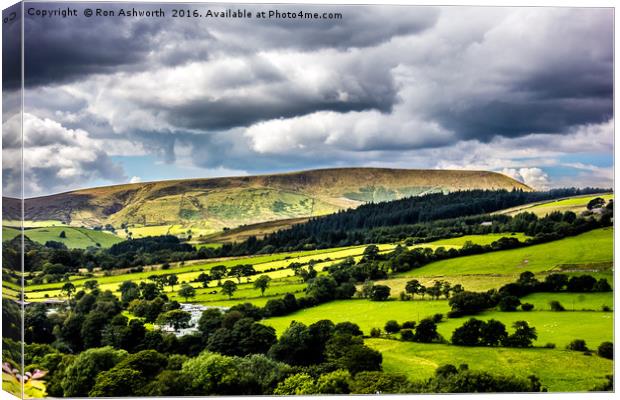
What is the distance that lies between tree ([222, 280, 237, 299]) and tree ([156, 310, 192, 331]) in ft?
3.82

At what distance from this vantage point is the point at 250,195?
2066 cm

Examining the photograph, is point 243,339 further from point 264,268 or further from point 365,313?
point 365,313

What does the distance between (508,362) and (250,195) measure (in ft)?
27.0

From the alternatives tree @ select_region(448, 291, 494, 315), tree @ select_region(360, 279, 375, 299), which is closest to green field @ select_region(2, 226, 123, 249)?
tree @ select_region(360, 279, 375, 299)

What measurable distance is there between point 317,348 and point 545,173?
834 cm

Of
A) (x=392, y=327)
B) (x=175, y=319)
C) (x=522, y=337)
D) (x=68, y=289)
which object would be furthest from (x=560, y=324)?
(x=68, y=289)

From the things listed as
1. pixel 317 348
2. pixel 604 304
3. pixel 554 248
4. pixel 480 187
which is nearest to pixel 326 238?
pixel 317 348

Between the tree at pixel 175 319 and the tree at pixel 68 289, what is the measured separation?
7.86 feet

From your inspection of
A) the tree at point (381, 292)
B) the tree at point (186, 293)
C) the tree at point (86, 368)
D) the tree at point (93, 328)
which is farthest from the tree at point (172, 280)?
the tree at point (381, 292)

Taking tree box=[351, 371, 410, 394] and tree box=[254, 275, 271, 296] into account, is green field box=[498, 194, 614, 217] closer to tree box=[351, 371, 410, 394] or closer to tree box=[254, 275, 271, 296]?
tree box=[351, 371, 410, 394]

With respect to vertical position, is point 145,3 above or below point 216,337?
above

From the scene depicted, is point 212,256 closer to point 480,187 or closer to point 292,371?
point 292,371

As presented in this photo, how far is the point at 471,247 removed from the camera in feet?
69.0

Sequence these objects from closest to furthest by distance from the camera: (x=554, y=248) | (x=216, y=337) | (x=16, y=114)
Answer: (x=16, y=114) < (x=216, y=337) < (x=554, y=248)
